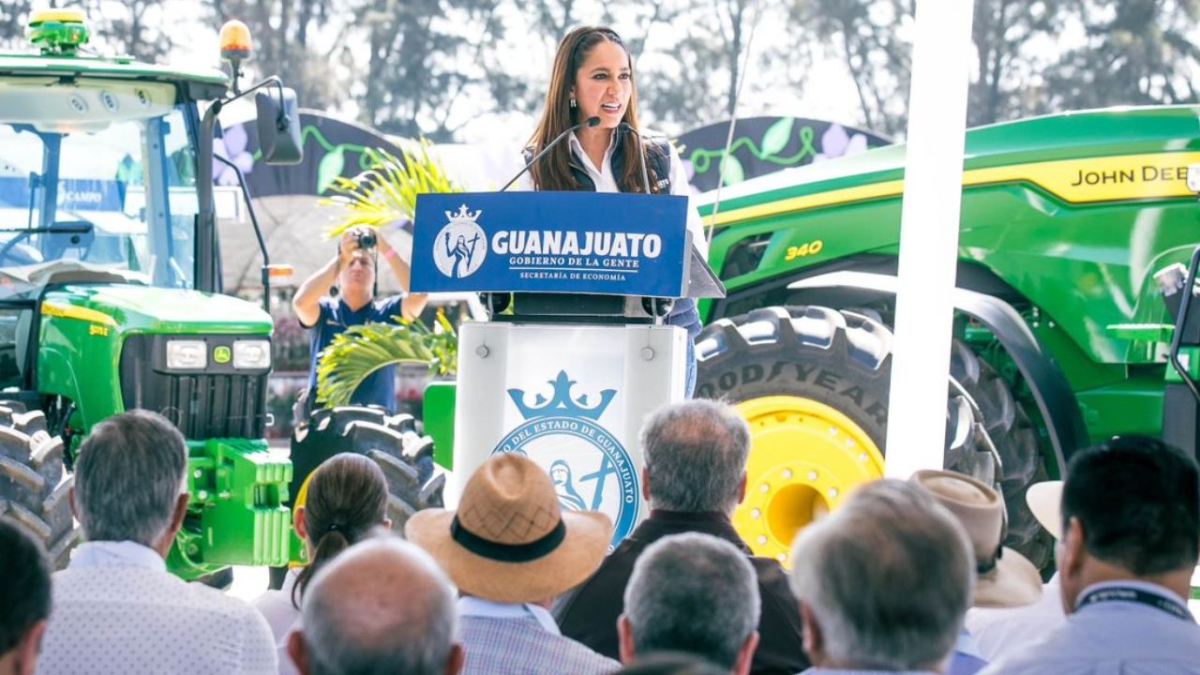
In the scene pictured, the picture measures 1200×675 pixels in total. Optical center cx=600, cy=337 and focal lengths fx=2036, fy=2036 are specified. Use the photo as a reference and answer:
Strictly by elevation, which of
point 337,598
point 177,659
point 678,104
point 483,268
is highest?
point 678,104

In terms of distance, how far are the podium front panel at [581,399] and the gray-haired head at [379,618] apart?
2.23 metres

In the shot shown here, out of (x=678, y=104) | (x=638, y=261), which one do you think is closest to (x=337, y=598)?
(x=638, y=261)

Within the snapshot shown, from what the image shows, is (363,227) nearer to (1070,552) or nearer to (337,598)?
(1070,552)

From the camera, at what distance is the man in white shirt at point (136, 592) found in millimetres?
3586

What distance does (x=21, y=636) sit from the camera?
3.09 m

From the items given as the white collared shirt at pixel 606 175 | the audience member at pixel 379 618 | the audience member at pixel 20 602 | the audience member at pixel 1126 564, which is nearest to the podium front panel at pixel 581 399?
the white collared shirt at pixel 606 175

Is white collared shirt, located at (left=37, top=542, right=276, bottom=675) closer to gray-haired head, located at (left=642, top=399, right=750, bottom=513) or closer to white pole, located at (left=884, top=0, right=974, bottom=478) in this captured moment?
gray-haired head, located at (left=642, top=399, right=750, bottom=513)

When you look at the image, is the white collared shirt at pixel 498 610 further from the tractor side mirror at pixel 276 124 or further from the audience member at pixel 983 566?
the tractor side mirror at pixel 276 124

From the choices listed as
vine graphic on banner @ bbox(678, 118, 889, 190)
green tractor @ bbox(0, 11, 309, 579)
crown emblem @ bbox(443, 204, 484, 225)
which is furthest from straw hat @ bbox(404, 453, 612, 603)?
vine graphic on banner @ bbox(678, 118, 889, 190)

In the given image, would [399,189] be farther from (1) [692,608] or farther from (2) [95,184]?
(1) [692,608]

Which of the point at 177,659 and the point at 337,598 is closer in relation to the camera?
the point at 337,598

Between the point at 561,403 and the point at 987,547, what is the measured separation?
1412 millimetres

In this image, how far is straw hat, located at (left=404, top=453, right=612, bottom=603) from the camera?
3756 millimetres

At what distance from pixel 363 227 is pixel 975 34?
2802 cm
